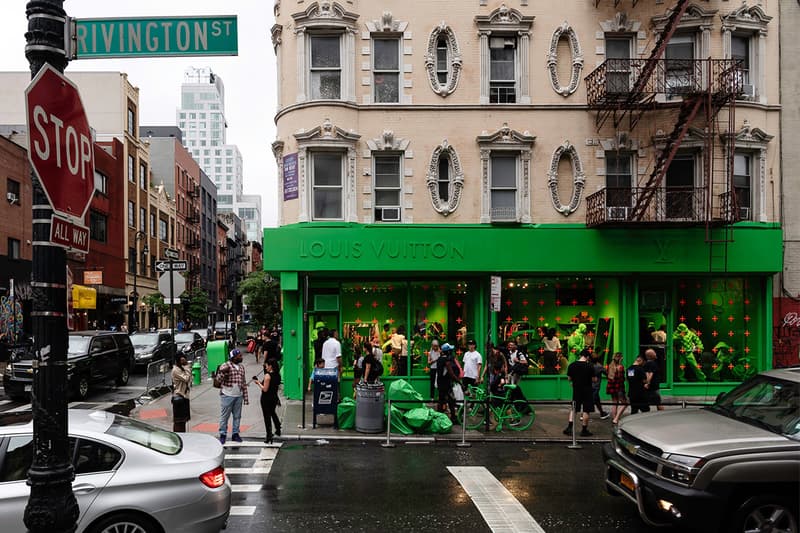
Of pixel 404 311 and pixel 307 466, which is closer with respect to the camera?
pixel 307 466

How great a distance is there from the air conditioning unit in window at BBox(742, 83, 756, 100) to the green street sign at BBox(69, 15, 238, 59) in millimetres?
16940

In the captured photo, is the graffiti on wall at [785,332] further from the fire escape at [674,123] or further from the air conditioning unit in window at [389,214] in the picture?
the air conditioning unit in window at [389,214]

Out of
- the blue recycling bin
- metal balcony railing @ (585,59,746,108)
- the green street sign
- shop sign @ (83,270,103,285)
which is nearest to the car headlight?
the green street sign

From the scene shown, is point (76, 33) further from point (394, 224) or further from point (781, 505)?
point (394, 224)

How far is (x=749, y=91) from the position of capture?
17.4 meters

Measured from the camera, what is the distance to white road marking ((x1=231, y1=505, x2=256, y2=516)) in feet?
25.7

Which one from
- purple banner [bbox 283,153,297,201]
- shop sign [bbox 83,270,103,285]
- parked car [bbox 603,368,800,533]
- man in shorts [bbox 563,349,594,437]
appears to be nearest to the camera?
parked car [bbox 603,368,800,533]

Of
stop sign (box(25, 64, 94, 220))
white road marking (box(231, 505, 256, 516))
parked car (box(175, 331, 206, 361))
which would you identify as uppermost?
stop sign (box(25, 64, 94, 220))

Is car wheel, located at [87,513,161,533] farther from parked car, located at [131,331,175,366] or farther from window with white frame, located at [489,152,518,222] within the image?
parked car, located at [131,331,175,366]

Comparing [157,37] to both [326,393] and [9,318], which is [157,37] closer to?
[326,393]

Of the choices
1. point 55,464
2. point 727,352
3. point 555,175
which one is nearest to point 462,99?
point 555,175

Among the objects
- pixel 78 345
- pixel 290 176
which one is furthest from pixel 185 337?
pixel 290 176

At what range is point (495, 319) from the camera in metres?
16.8

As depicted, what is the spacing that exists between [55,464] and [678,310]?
670 inches
